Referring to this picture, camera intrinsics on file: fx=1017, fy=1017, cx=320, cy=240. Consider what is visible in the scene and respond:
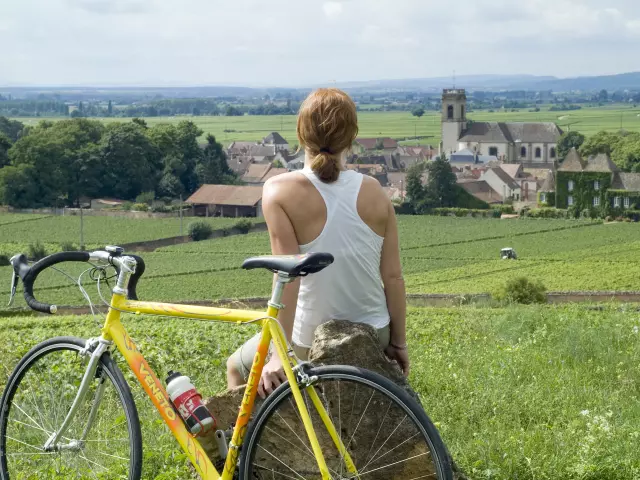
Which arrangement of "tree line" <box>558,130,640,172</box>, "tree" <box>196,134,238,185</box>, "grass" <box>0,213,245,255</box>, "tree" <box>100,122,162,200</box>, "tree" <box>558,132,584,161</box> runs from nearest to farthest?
"grass" <box>0,213,245,255</box> → "tree" <box>100,122,162,200</box> → "tree" <box>196,134,238,185</box> → "tree line" <box>558,130,640,172</box> → "tree" <box>558,132,584,161</box>

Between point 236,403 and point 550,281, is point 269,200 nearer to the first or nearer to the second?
point 236,403

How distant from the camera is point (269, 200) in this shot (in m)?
4.57

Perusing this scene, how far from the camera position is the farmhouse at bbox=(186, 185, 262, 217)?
3040 inches

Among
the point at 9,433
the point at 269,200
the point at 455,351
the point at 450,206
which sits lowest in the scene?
the point at 450,206

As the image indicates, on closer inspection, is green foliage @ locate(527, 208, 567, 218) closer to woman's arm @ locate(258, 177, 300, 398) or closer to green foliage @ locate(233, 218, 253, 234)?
green foliage @ locate(233, 218, 253, 234)

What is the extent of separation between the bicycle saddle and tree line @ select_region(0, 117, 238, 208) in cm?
7962

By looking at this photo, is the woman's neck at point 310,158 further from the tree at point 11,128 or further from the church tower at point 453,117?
the tree at point 11,128

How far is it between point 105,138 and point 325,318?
3486 inches

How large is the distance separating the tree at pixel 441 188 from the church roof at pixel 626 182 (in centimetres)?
1266

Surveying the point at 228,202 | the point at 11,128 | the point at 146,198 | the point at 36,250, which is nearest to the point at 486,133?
the point at 11,128

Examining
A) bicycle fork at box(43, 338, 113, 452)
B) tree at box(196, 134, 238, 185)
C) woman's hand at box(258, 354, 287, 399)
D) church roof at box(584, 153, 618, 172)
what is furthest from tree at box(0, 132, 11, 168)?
woman's hand at box(258, 354, 287, 399)

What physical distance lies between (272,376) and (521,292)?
2497 cm

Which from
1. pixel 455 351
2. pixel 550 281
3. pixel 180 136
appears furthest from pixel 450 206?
pixel 455 351

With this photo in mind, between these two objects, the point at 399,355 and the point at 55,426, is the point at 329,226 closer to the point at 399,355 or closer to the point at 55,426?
the point at 399,355
